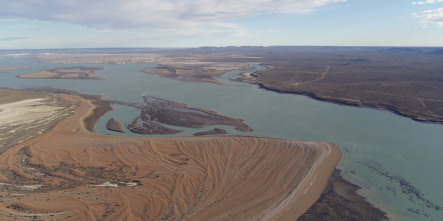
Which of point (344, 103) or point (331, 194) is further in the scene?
point (344, 103)

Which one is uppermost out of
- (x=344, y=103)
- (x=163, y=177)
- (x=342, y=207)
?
(x=344, y=103)

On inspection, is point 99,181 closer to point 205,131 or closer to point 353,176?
point 205,131

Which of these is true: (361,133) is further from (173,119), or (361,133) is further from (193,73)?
(193,73)

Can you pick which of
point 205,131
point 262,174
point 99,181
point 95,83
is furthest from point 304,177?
point 95,83

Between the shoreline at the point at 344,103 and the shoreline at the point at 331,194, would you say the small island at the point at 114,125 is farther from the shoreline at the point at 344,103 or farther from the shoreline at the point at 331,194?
the shoreline at the point at 344,103

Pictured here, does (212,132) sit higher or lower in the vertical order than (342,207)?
higher

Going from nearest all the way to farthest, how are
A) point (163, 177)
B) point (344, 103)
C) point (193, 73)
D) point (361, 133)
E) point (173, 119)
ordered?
point (163, 177) → point (361, 133) → point (173, 119) → point (344, 103) → point (193, 73)

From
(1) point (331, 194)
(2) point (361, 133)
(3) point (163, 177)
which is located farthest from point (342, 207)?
(2) point (361, 133)

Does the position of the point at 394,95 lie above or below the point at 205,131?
above
